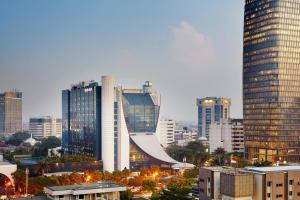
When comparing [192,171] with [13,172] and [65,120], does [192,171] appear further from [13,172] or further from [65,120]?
[65,120]

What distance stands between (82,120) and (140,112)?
13147mm

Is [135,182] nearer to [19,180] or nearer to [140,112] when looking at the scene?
[19,180]

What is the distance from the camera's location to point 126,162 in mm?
92875

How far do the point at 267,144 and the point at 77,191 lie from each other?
75690mm

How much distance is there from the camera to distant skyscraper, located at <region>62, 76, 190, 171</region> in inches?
3607

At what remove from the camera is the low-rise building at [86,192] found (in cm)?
4597

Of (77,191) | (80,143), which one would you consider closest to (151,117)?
(80,143)

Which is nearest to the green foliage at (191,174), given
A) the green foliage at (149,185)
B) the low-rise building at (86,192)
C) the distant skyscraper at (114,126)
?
the green foliage at (149,185)

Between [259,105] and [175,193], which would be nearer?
[175,193]

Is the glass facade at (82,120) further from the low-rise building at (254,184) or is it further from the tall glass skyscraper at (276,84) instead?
the low-rise building at (254,184)

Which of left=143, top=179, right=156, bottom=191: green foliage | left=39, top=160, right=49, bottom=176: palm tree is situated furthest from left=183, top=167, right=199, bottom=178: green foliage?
left=39, top=160, right=49, bottom=176: palm tree

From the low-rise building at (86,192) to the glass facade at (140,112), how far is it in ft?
169

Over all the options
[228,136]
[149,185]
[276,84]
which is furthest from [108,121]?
[228,136]

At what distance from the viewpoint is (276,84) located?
113125 millimetres
